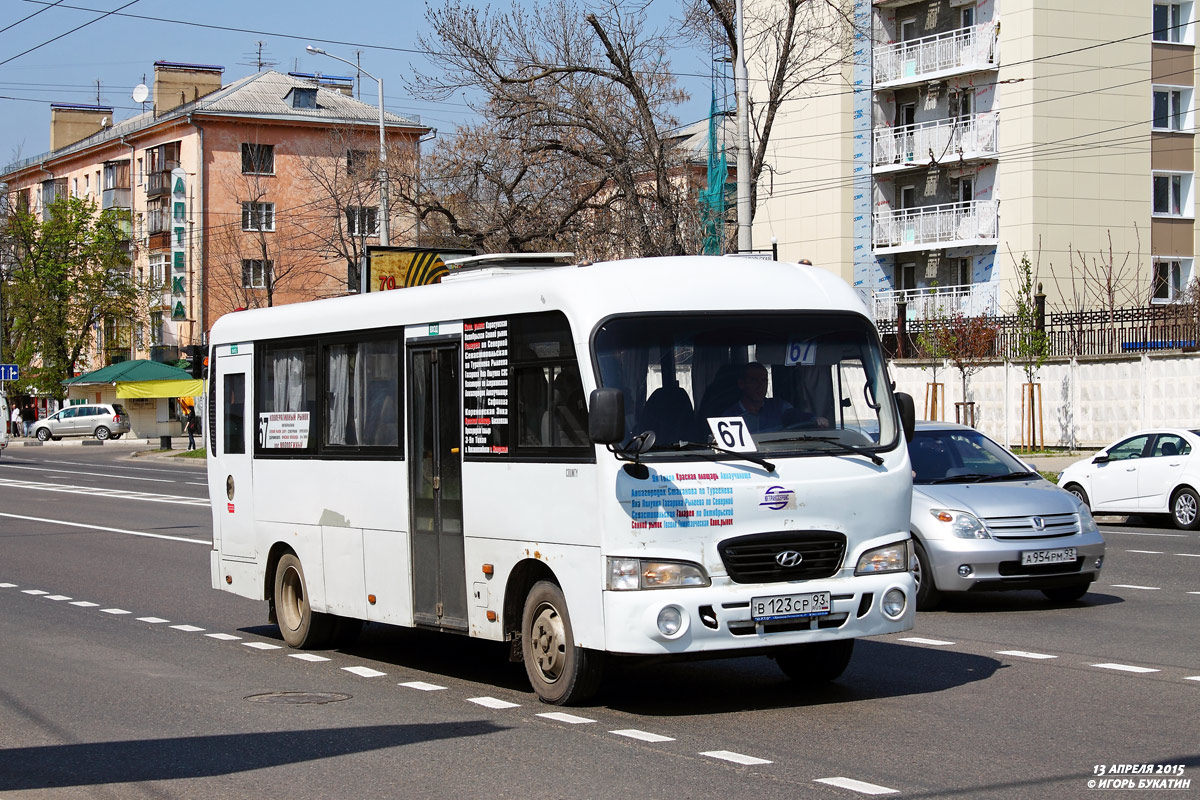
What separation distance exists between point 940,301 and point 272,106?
39482 mm

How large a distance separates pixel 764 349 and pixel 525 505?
5.60 feet

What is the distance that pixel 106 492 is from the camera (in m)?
36.3

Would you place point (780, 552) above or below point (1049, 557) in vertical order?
above

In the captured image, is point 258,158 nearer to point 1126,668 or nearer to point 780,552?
point 1126,668

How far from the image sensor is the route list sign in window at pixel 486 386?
9766 millimetres

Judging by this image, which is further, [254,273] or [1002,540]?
[254,273]

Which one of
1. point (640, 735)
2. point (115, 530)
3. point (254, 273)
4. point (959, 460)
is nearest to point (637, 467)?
point (640, 735)

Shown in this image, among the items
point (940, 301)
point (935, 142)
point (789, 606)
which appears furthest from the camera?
point (940, 301)

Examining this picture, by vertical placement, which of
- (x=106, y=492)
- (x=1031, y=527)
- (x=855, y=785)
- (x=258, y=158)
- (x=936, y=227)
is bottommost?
(x=106, y=492)

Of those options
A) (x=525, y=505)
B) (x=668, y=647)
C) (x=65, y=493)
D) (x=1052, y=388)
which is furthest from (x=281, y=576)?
(x=1052, y=388)

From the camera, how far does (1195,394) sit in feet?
113

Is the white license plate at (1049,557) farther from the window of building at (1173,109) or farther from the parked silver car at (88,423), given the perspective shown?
the parked silver car at (88,423)

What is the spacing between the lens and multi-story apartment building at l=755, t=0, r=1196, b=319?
49594mm

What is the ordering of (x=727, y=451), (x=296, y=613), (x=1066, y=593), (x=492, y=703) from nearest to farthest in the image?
(x=727, y=451)
(x=492, y=703)
(x=296, y=613)
(x=1066, y=593)
